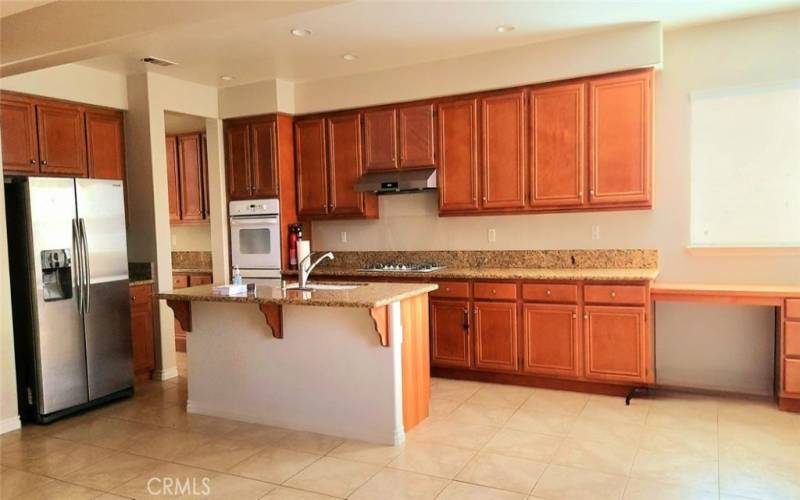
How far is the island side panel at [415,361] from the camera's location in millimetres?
3469

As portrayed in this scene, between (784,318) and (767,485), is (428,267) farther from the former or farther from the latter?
(767,485)

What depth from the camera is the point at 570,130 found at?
4.41m

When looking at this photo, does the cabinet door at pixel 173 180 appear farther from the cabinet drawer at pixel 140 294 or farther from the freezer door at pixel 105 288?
the freezer door at pixel 105 288

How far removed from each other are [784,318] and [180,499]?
3.75 meters

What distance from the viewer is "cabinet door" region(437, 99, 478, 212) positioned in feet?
15.7

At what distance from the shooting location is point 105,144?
4.89 meters

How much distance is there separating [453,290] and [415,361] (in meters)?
1.14

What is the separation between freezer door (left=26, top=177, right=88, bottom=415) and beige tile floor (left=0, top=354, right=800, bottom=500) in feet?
0.80

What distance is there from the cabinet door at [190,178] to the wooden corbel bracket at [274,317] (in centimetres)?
300

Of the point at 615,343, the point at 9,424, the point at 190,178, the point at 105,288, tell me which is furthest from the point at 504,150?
the point at 9,424

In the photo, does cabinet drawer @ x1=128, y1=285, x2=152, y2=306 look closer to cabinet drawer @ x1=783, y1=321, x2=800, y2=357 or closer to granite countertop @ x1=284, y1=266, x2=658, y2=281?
granite countertop @ x1=284, y1=266, x2=658, y2=281

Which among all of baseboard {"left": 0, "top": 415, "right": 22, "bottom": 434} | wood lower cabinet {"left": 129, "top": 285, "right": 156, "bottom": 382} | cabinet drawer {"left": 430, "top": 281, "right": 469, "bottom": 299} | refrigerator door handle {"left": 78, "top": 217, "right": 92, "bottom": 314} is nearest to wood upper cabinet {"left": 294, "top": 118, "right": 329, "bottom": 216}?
cabinet drawer {"left": 430, "top": 281, "right": 469, "bottom": 299}

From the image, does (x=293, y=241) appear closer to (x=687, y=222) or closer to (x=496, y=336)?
(x=496, y=336)

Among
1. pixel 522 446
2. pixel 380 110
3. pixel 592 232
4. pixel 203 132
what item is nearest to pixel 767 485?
pixel 522 446
